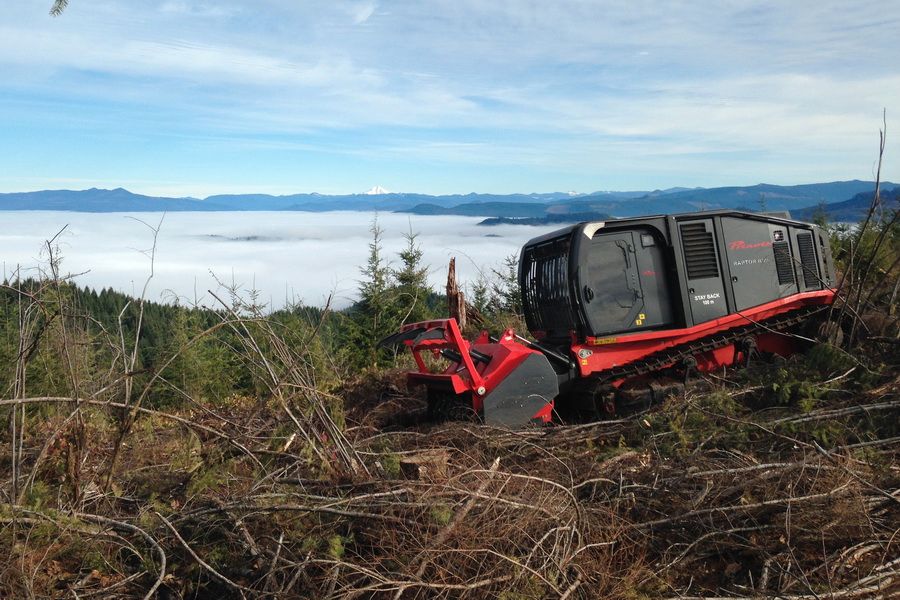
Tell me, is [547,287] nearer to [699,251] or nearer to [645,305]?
[645,305]

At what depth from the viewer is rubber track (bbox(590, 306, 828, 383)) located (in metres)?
9.57

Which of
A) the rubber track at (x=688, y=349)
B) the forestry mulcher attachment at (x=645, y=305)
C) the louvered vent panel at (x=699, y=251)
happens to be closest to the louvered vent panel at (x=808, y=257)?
the forestry mulcher attachment at (x=645, y=305)

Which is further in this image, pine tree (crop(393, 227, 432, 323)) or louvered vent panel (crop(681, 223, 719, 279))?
pine tree (crop(393, 227, 432, 323))

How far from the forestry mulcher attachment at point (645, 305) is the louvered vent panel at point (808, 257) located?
17 millimetres

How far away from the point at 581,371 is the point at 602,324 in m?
0.63

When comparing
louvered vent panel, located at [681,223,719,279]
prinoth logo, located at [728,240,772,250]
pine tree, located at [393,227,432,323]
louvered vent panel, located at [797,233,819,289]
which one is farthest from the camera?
pine tree, located at [393,227,432,323]

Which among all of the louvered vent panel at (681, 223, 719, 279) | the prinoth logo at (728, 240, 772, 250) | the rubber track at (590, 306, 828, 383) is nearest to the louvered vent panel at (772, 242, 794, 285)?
the prinoth logo at (728, 240, 772, 250)

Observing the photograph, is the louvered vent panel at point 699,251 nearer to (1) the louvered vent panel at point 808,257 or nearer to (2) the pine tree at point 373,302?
(1) the louvered vent panel at point 808,257

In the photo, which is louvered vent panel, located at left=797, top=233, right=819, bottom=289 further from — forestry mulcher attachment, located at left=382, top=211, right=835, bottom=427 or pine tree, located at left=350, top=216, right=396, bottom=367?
pine tree, located at left=350, top=216, right=396, bottom=367

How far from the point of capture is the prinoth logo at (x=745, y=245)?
1007cm

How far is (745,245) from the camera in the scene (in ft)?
33.4

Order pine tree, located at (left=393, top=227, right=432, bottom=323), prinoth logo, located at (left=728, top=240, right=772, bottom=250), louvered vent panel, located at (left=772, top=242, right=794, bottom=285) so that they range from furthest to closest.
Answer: pine tree, located at (left=393, top=227, right=432, bottom=323)
louvered vent panel, located at (left=772, top=242, right=794, bottom=285)
prinoth logo, located at (left=728, top=240, right=772, bottom=250)

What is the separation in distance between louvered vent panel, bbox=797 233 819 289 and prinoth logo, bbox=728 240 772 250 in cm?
64

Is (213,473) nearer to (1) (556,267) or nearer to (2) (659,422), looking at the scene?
(2) (659,422)
